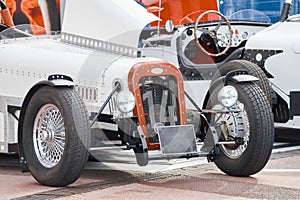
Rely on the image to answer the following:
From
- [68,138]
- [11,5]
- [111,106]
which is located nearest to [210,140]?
[111,106]

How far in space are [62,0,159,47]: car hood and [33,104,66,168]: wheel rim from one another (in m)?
1.09

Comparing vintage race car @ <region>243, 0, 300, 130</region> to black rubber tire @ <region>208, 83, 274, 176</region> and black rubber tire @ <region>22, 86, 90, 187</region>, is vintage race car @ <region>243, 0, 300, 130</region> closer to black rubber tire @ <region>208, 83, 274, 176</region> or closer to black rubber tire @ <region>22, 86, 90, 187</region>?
black rubber tire @ <region>208, 83, 274, 176</region>

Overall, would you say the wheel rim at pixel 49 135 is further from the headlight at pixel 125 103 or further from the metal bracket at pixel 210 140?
the metal bracket at pixel 210 140

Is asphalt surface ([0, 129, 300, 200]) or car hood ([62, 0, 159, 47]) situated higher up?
car hood ([62, 0, 159, 47])

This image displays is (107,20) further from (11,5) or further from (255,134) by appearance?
(11,5)

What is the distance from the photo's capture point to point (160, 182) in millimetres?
6262

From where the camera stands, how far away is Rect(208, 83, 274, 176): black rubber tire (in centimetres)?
625

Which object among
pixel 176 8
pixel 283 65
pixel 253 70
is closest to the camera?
pixel 253 70

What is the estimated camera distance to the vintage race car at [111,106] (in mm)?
5941

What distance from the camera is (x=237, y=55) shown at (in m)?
9.27

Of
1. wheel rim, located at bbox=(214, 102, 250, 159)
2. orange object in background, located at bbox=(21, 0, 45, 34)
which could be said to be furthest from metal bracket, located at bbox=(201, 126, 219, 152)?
orange object in background, located at bbox=(21, 0, 45, 34)

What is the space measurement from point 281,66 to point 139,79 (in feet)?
9.83

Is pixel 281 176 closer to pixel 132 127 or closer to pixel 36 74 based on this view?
pixel 132 127

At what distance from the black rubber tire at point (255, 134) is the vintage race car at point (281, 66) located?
1970mm
